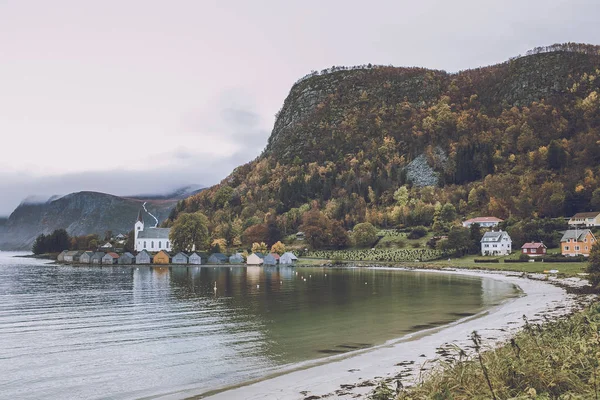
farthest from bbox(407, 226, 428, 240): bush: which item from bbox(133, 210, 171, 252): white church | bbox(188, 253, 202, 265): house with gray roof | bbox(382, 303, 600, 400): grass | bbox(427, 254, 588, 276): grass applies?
bbox(382, 303, 600, 400): grass

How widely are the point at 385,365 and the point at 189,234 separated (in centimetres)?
13691

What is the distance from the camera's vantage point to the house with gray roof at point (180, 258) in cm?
15125

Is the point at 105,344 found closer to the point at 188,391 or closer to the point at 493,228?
the point at 188,391

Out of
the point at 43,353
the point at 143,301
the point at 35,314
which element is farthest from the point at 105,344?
the point at 143,301

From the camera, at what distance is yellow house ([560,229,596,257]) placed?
100 m

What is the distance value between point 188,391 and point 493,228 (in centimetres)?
13011

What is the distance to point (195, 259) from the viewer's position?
150625 mm

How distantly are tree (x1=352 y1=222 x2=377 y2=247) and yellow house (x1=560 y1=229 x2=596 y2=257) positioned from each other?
2295 inches

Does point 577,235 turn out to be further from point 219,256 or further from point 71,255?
point 71,255

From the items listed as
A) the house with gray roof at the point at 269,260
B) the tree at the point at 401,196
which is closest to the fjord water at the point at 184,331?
the house with gray roof at the point at 269,260

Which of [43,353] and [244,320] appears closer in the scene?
[43,353]

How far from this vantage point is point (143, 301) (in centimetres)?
5053

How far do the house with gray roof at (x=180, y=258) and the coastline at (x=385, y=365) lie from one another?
12471 centimetres

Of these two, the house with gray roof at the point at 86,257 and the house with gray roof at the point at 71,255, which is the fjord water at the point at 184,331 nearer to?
the house with gray roof at the point at 86,257
